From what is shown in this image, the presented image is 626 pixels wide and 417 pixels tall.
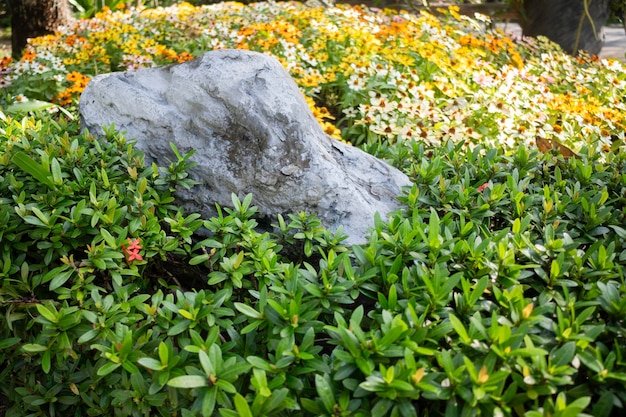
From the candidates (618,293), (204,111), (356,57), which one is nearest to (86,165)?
(204,111)

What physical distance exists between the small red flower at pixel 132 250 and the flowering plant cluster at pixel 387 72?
5.45 ft

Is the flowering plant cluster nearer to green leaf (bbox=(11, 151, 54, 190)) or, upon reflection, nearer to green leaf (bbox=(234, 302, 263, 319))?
green leaf (bbox=(11, 151, 54, 190))

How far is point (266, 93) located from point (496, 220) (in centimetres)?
110

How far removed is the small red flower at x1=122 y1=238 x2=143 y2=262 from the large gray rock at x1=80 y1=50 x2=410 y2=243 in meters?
0.46

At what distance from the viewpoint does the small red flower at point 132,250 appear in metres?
1.77

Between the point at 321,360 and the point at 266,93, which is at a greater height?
the point at 266,93

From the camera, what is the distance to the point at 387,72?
376cm

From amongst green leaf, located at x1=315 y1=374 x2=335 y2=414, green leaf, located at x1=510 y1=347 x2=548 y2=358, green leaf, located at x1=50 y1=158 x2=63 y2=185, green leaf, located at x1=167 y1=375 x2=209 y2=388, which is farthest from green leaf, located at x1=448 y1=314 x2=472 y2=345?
green leaf, located at x1=50 y1=158 x2=63 y2=185

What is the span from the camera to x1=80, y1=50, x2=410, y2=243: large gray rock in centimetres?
216

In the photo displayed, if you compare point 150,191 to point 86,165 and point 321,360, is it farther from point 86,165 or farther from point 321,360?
point 321,360

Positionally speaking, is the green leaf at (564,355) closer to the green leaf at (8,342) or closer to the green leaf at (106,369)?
the green leaf at (106,369)

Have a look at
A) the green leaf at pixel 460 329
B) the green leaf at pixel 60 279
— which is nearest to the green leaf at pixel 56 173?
the green leaf at pixel 60 279

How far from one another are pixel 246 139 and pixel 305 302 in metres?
0.89

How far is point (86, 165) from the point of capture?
214 cm
